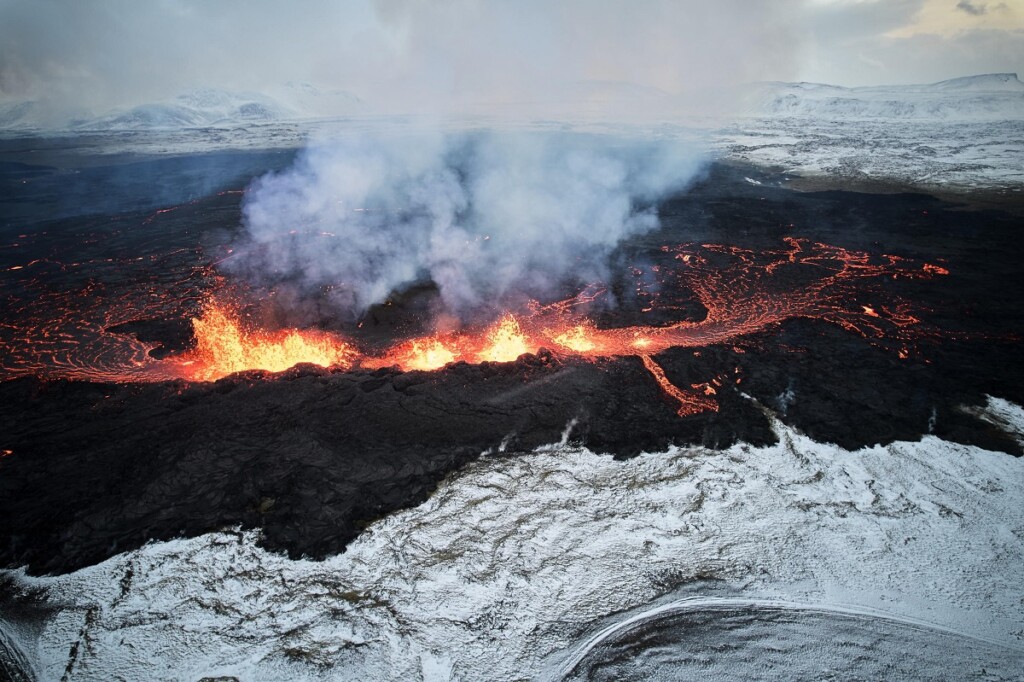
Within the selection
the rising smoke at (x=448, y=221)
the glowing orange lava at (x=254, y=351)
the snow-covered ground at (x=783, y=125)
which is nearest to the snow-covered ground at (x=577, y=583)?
the glowing orange lava at (x=254, y=351)

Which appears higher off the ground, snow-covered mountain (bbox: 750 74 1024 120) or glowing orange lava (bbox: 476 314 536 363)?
snow-covered mountain (bbox: 750 74 1024 120)

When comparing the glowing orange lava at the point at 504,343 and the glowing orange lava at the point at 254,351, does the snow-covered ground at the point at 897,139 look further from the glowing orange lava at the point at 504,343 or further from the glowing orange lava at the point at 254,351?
the glowing orange lava at the point at 254,351

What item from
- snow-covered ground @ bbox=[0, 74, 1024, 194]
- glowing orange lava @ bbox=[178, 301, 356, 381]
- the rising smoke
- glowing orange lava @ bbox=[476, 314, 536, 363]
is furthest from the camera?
snow-covered ground @ bbox=[0, 74, 1024, 194]

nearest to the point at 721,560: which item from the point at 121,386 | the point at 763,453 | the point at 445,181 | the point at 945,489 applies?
the point at 763,453

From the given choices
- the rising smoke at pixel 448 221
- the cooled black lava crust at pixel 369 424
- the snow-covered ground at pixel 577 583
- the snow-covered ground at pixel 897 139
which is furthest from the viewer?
the snow-covered ground at pixel 897 139

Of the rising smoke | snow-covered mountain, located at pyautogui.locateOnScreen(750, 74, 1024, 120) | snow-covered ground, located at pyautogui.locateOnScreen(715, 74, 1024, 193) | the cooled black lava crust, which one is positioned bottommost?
the cooled black lava crust

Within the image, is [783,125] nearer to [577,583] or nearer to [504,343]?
[504,343]

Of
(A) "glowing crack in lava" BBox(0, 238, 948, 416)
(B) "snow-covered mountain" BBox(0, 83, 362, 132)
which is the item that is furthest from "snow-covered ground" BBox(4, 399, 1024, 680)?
(B) "snow-covered mountain" BBox(0, 83, 362, 132)

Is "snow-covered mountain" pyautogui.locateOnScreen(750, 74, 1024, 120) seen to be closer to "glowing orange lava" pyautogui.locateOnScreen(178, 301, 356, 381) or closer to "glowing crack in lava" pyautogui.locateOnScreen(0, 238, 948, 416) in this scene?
"glowing crack in lava" pyautogui.locateOnScreen(0, 238, 948, 416)
